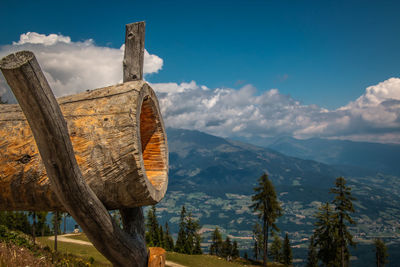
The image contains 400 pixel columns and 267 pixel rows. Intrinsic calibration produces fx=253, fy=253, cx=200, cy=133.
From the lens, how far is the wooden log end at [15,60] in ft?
7.02

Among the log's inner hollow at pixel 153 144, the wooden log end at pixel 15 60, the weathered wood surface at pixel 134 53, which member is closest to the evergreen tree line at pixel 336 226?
the log's inner hollow at pixel 153 144

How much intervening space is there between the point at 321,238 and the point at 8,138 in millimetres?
37225

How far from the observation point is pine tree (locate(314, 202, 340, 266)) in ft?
104

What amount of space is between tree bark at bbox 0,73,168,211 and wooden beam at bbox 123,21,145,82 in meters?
1.79

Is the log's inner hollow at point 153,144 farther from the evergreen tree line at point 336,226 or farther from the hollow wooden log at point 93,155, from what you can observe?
the evergreen tree line at point 336,226

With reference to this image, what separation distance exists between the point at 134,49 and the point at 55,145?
3.42 metres

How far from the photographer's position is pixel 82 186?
111 inches

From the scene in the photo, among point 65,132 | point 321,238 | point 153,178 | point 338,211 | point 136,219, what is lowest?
point 321,238

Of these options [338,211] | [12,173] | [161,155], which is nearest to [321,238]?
[338,211]

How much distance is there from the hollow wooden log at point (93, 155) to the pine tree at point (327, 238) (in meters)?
Answer: 34.0

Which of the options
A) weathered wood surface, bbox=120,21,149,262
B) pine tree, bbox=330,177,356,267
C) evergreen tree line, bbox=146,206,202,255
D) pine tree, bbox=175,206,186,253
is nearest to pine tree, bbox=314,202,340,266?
pine tree, bbox=330,177,356,267

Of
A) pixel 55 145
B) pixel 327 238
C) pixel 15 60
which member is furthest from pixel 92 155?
pixel 327 238

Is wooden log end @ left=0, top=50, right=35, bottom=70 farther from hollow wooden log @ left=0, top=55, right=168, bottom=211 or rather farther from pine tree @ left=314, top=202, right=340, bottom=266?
pine tree @ left=314, top=202, right=340, bottom=266

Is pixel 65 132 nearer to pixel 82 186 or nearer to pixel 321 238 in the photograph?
pixel 82 186
